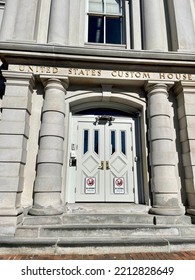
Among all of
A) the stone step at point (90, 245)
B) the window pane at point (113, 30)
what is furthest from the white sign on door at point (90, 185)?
the window pane at point (113, 30)

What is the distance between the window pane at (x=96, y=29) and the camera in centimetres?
691

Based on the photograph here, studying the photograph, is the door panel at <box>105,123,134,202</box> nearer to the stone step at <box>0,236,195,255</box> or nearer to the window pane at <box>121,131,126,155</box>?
the window pane at <box>121,131,126,155</box>

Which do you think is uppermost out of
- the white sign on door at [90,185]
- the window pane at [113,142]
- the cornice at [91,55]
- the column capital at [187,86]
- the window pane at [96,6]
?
the window pane at [96,6]

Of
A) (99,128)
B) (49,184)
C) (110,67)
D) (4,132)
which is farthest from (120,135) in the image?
(4,132)

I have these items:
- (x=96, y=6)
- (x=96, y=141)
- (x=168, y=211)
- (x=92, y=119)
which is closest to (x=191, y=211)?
(x=168, y=211)

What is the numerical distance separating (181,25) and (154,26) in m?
0.91

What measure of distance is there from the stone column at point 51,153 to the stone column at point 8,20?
217 cm

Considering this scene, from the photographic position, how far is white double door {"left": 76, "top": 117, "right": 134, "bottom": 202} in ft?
18.4

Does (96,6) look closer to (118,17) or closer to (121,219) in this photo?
(118,17)

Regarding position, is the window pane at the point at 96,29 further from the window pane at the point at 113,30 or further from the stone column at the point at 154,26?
the stone column at the point at 154,26

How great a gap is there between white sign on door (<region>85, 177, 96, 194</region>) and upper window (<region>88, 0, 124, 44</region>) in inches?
190

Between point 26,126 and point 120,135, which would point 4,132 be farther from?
point 120,135

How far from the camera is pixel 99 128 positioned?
602 centimetres

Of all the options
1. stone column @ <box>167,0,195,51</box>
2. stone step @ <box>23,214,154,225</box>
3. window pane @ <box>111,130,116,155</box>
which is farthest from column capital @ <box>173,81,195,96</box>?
stone step @ <box>23,214,154,225</box>
